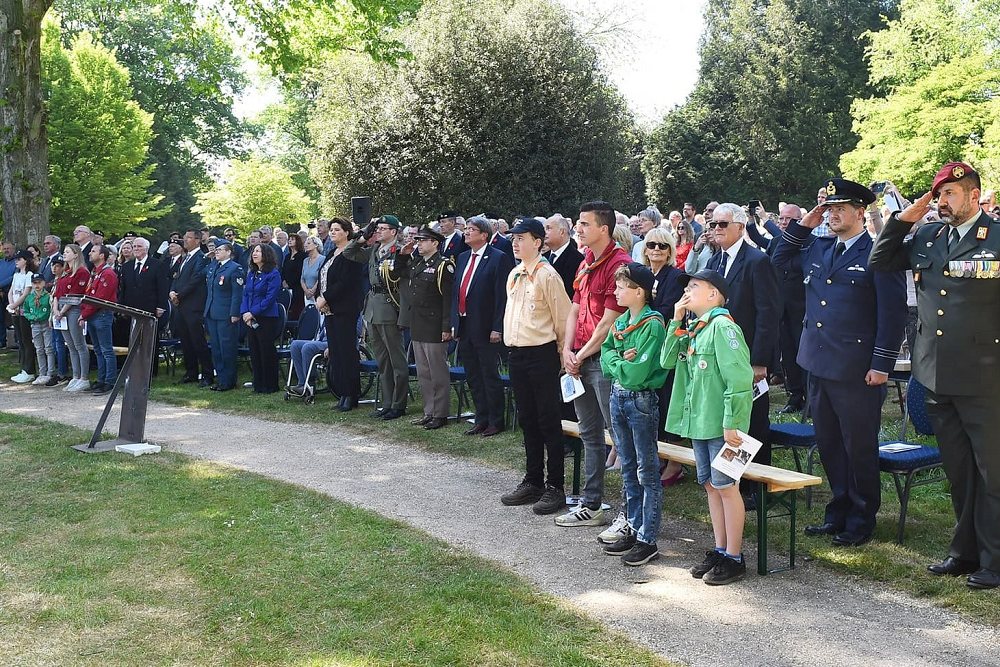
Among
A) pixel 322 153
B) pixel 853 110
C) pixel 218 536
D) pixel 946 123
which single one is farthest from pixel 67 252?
pixel 853 110

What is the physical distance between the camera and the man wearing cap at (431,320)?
10047 millimetres

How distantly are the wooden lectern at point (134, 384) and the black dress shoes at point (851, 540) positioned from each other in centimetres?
623

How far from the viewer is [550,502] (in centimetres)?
688

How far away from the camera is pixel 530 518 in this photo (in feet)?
22.2

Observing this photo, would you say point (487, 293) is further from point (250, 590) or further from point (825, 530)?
point (250, 590)

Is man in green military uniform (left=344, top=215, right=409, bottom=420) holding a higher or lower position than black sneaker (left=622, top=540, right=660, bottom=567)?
higher

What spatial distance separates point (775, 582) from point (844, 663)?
3.57 ft

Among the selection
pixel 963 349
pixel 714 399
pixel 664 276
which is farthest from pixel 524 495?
pixel 963 349

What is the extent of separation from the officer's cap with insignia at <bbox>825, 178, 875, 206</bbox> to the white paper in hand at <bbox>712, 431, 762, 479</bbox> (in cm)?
169

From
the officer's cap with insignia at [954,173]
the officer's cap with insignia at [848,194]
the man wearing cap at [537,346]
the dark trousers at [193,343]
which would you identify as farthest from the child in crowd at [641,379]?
the dark trousers at [193,343]

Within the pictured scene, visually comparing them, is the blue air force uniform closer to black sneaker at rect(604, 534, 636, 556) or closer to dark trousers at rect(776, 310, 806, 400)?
dark trousers at rect(776, 310, 806, 400)

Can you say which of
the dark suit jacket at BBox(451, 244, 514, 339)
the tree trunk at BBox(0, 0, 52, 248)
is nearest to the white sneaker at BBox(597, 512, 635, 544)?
the dark suit jacket at BBox(451, 244, 514, 339)

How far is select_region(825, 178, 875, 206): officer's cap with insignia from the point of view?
5.79 metres

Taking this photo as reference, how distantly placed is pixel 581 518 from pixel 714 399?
1685mm
